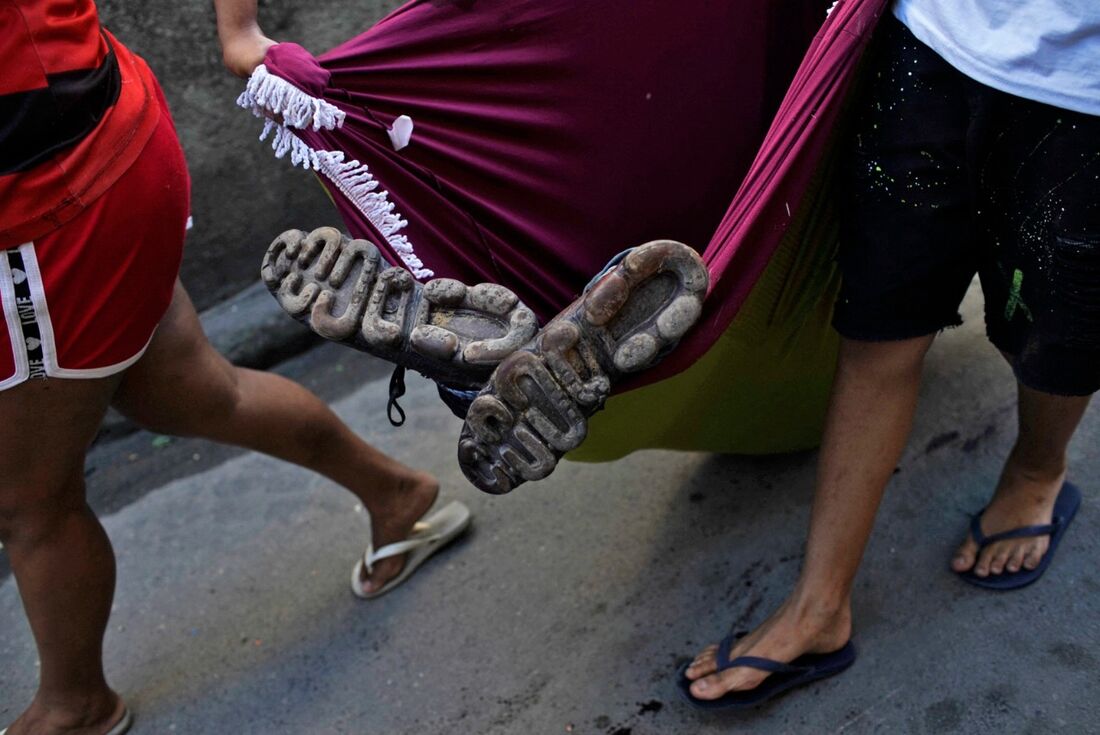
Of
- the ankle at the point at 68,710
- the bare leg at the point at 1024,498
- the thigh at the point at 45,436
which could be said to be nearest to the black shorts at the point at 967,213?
the bare leg at the point at 1024,498

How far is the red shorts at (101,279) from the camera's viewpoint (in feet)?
4.82

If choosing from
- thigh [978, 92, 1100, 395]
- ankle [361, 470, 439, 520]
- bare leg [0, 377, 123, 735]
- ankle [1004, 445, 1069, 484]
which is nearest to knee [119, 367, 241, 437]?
bare leg [0, 377, 123, 735]

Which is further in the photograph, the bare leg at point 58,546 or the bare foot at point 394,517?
the bare foot at point 394,517

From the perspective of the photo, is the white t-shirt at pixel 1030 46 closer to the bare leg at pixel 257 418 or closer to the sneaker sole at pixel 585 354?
the sneaker sole at pixel 585 354

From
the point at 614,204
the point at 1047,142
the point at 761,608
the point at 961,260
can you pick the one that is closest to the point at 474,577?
the point at 761,608

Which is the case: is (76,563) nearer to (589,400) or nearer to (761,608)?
→ (589,400)

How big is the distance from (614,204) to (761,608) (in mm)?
799

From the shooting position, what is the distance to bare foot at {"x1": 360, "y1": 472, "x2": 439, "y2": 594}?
85.0 inches

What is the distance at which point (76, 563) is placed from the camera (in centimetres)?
176

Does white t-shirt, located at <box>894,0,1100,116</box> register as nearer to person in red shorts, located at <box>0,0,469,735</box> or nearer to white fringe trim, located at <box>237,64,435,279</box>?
white fringe trim, located at <box>237,64,435,279</box>

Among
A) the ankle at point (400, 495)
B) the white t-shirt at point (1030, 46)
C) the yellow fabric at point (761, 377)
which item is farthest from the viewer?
the ankle at point (400, 495)

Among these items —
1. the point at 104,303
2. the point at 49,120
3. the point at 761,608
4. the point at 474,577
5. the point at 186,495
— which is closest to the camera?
the point at 49,120

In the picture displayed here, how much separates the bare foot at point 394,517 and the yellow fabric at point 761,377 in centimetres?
50

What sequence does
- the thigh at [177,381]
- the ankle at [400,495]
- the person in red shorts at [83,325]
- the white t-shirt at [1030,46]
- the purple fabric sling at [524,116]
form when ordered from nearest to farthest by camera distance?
1. the white t-shirt at [1030,46]
2. the person in red shorts at [83,325]
3. the purple fabric sling at [524,116]
4. the thigh at [177,381]
5. the ankle at [400,495]
